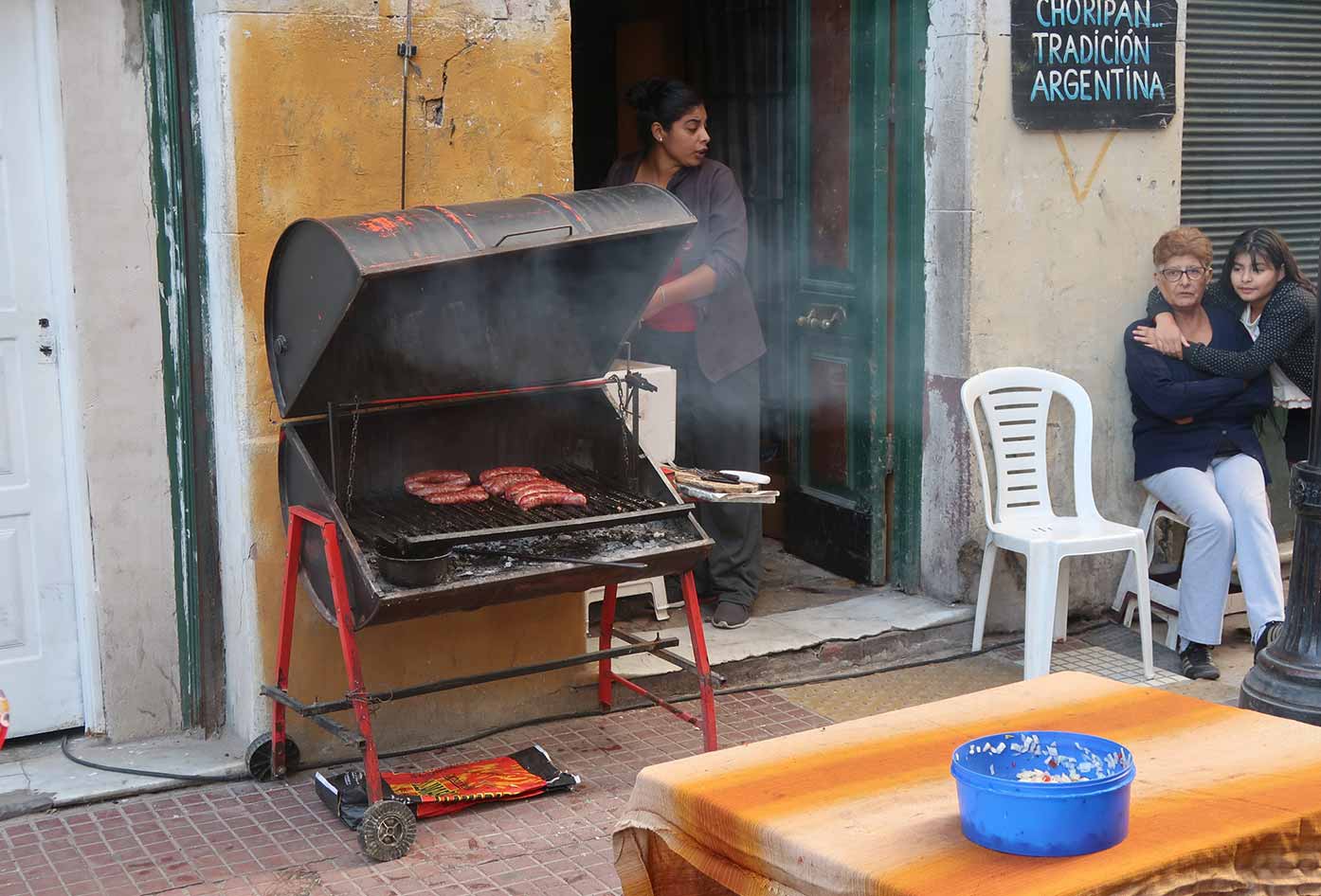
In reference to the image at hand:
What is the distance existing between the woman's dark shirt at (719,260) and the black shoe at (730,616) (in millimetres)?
1005

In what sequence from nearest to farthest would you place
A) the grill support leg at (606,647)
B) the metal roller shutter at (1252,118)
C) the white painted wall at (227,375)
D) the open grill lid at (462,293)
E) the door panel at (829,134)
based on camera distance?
the open grill lid at (462,293), the white painted wall at (227,375), the grill support leg at (606,647), the door panel at (829,134), the metal roller shutter at (1252,118)

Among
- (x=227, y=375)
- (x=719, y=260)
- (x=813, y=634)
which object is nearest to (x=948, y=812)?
(x=227, y=375)

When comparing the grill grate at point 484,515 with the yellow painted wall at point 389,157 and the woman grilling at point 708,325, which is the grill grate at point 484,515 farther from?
the woman grilling at point 708,325

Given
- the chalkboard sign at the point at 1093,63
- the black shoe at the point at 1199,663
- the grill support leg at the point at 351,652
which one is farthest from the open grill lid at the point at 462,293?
the black shoe at the point at 1199,663

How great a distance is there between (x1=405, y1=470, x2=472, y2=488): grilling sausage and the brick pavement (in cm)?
99

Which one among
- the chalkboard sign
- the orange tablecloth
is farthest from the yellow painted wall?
the orange tablecloth

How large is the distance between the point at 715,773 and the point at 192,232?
2.98 m

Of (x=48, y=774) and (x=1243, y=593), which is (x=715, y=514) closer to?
(x=1243, y=593)

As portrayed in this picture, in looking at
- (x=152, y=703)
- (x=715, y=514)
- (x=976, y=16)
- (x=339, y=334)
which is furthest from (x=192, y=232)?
(x=976, y=16)

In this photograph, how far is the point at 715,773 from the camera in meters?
3.03

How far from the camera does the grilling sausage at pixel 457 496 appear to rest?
16.2 ft

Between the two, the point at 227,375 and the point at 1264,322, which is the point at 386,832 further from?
the point at 1264,322

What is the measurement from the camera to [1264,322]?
6359mm

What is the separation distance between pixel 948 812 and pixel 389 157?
10.5 feet
